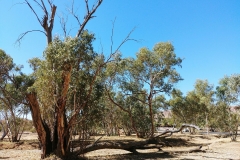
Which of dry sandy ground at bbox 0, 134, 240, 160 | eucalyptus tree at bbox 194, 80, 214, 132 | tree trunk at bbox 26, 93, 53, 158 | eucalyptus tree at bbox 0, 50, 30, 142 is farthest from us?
eucalyptus tree at bbox 194, 80, 214, 132

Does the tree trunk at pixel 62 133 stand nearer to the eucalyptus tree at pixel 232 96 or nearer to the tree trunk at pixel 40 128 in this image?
the tree trunk at pixel 40 128

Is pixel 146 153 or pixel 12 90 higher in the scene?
pixel 12 90

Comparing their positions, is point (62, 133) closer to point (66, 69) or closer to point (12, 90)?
point (66, 69)

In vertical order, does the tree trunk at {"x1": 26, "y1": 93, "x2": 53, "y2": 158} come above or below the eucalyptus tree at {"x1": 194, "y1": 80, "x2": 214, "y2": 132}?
below

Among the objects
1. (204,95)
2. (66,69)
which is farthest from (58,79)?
(204,95)

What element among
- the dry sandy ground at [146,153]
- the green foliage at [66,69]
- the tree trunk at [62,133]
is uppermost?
the green foliage at [66,69]

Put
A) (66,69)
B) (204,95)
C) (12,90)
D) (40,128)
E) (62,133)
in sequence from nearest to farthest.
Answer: (66,69) < (62,133) < (40,128) < (12,90) < (204,95)

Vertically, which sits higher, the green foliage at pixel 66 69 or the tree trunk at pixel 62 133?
the green foliage at pixel 66 69

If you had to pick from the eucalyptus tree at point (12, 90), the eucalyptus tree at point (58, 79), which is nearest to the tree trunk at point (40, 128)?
the eucalyptus tree at point (58, 79)

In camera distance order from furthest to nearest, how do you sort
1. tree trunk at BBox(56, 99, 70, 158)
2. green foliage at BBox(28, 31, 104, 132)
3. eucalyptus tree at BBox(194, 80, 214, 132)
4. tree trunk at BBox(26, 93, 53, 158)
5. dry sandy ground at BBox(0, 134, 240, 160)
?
eucalyptus tree at BBox(194, 80, 214, 132), dry sandy ground at BBox(0, 134, 240, 160), tree trunk at BBox(26, 93, 53, 158), tree trunk at BBox(56, 99, 70, 158), green foliage at BBox(28, 31, 104, 132)

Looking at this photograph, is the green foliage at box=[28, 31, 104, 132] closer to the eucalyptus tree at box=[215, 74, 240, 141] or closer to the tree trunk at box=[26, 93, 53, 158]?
the tree trunk at box=[26, 93, 53, 158]

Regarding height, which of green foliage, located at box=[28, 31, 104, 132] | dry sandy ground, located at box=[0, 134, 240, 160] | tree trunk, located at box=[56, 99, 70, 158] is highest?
green foliage, located at box=[28, 31, 104, 132]

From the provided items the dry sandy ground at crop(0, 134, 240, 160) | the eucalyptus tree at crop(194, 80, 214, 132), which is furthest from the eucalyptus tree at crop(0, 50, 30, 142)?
the eucalyptus tree at crop(194, 80, 214, 132)

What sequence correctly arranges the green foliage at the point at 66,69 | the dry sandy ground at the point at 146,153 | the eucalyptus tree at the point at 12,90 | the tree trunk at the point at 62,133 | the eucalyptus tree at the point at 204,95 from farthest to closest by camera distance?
the eucalyptus tree at the point at 204,95 → the eucalyptus tree at the point at 12,90 → the dry sandy ground at the point at 146,153 → the tree trunk at the point at 62,133 → the green foliage at the point at 66,69
